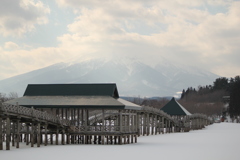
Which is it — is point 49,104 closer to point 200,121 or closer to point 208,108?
point 200,121

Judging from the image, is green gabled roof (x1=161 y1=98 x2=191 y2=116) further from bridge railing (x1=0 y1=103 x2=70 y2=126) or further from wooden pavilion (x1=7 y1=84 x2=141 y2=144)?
bridge railing (x1=0 y1=103 x2=70 y2=126)

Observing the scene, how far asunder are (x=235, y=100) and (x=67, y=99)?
9120cm

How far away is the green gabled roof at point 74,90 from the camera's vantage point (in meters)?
50.6

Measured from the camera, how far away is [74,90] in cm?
5150

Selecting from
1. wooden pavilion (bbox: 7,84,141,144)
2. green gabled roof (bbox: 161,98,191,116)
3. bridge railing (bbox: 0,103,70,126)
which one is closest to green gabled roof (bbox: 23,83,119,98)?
wooden pavilion (bbox: 7,84,141,144)

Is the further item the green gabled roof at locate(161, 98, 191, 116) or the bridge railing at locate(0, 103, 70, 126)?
the green gabled roof at locate(161, 98, 191, 116)

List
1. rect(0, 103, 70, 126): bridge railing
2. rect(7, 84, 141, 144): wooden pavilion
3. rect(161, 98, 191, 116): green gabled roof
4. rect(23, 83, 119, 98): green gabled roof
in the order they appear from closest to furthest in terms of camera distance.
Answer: rect(0, 103, 70, 126): bridge railing → rect(7, 84, 141, 144): wooden pavilion → rect(23, 83, 119, 98): green gabled roof → rect(161, 98, 191, 116): green gabled roof

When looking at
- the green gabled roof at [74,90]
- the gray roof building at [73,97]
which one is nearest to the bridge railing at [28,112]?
the gray roof building at [73,97]

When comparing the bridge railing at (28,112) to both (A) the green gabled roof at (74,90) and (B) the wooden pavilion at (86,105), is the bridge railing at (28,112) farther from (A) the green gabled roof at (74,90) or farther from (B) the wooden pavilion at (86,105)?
(A) the green gabled roof at (74,90)

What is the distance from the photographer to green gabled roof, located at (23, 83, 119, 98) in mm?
50625

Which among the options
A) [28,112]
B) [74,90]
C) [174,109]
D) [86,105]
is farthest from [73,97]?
[174,109]

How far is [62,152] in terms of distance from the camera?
37.8 metres

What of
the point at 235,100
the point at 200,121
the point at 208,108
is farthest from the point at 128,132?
the point at 208,108

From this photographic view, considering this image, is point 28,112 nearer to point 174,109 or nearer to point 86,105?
point 86,105
